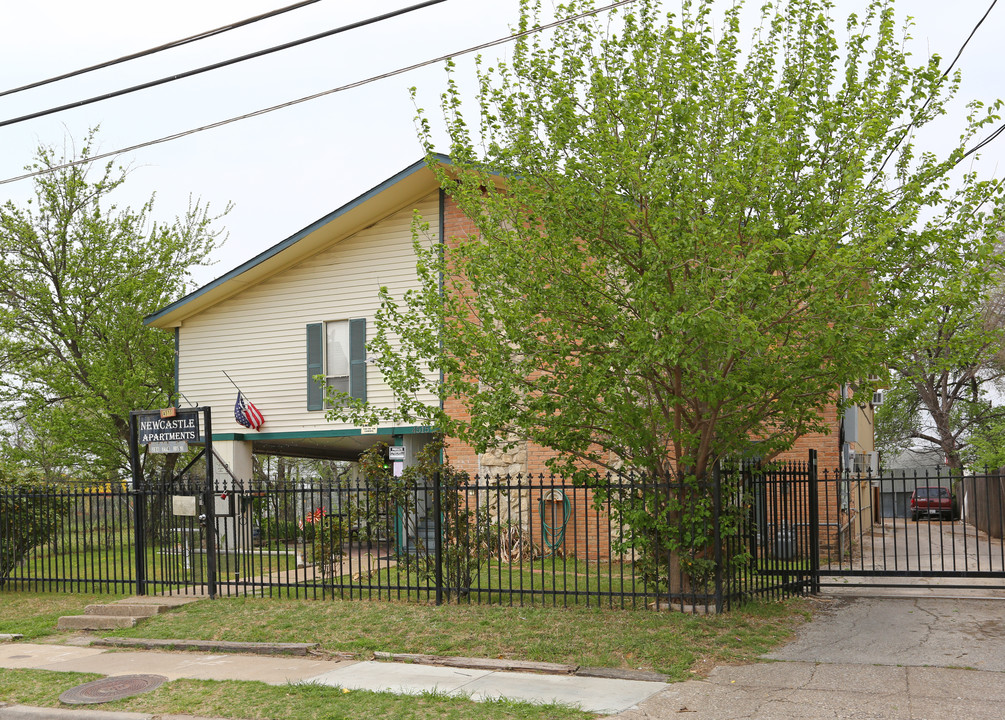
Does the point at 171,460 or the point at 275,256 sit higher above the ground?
the point at 275,256

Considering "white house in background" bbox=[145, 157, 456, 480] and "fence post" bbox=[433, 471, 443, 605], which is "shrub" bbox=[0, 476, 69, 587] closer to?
"white house in background" bbox=[145, 157, 456, 480]

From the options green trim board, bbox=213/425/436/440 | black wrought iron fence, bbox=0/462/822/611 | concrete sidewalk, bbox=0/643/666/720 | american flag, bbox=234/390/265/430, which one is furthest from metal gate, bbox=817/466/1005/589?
american flag, bbox=234/390/265/430

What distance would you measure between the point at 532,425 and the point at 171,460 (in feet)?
55.3

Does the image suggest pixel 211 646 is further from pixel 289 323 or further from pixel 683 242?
pixel 289 323

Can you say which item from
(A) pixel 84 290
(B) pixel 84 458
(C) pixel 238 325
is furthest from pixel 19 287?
(C) pixel 238 325

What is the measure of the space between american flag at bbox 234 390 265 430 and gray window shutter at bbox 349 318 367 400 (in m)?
2.41

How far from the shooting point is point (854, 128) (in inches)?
417

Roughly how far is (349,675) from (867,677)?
478 cm

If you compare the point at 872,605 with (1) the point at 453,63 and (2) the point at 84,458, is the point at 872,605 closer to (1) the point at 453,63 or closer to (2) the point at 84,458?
(1) the point at 453,63

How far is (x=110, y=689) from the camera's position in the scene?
9.05 metres

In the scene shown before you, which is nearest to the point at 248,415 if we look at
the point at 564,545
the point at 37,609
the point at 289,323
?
the point at 289,323

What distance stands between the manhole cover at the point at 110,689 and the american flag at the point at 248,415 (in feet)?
41.2

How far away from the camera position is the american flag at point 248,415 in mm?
21938

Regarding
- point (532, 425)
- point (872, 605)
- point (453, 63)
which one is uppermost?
point (453, 63)
